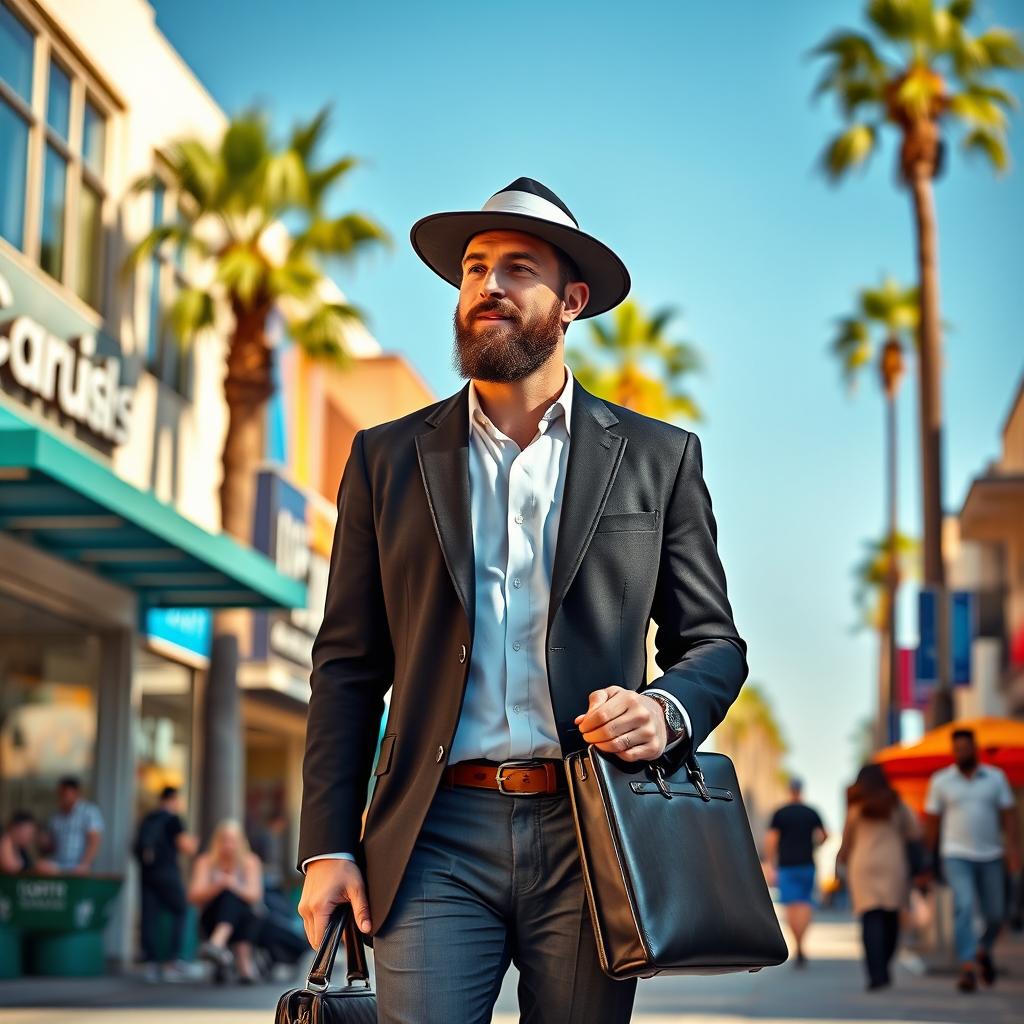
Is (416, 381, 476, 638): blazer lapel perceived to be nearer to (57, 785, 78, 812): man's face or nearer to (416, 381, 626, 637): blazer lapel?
(416, 381, 626, 637): blazer lapel

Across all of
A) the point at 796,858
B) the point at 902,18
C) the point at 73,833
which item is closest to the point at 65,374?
the point at 73,833

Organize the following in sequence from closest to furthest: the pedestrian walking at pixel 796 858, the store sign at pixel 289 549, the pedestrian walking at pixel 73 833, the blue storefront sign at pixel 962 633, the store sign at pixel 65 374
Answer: the store sign at pixel 65 374 → the pedestrian walking at pixel 73 833 → the pedestrian walking at pixel 796 858 → the store sign at pixel 289 549 → the blue storefront sign at pixel 962 633

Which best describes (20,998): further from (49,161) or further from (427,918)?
(427,918)

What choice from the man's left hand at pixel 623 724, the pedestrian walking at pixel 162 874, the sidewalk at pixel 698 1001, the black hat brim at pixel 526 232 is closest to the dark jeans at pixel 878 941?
the sidewalk at pixel 698 1001

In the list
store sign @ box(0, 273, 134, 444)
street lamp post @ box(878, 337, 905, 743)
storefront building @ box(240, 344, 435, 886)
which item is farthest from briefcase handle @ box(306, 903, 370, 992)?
street lamp post @ box(878, 337, 905, 743)

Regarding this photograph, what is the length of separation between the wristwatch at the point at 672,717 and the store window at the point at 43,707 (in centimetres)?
1515

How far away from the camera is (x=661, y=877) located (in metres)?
3.00

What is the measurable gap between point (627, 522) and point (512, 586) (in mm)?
248

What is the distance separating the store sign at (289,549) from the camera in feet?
77.7

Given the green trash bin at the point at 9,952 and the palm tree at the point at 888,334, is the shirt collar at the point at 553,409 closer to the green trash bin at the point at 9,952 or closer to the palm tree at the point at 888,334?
the green trash bin at the point at 9,952

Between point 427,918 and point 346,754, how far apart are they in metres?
0.34

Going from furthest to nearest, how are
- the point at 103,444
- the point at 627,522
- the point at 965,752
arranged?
1. the point at 103,444
2. the point at 965,752
3. the point at 627,522

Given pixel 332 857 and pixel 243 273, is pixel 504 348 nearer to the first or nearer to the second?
pixel 332 857

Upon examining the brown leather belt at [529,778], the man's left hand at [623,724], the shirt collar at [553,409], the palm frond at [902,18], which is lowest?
the brown leather belt at [529,778]
